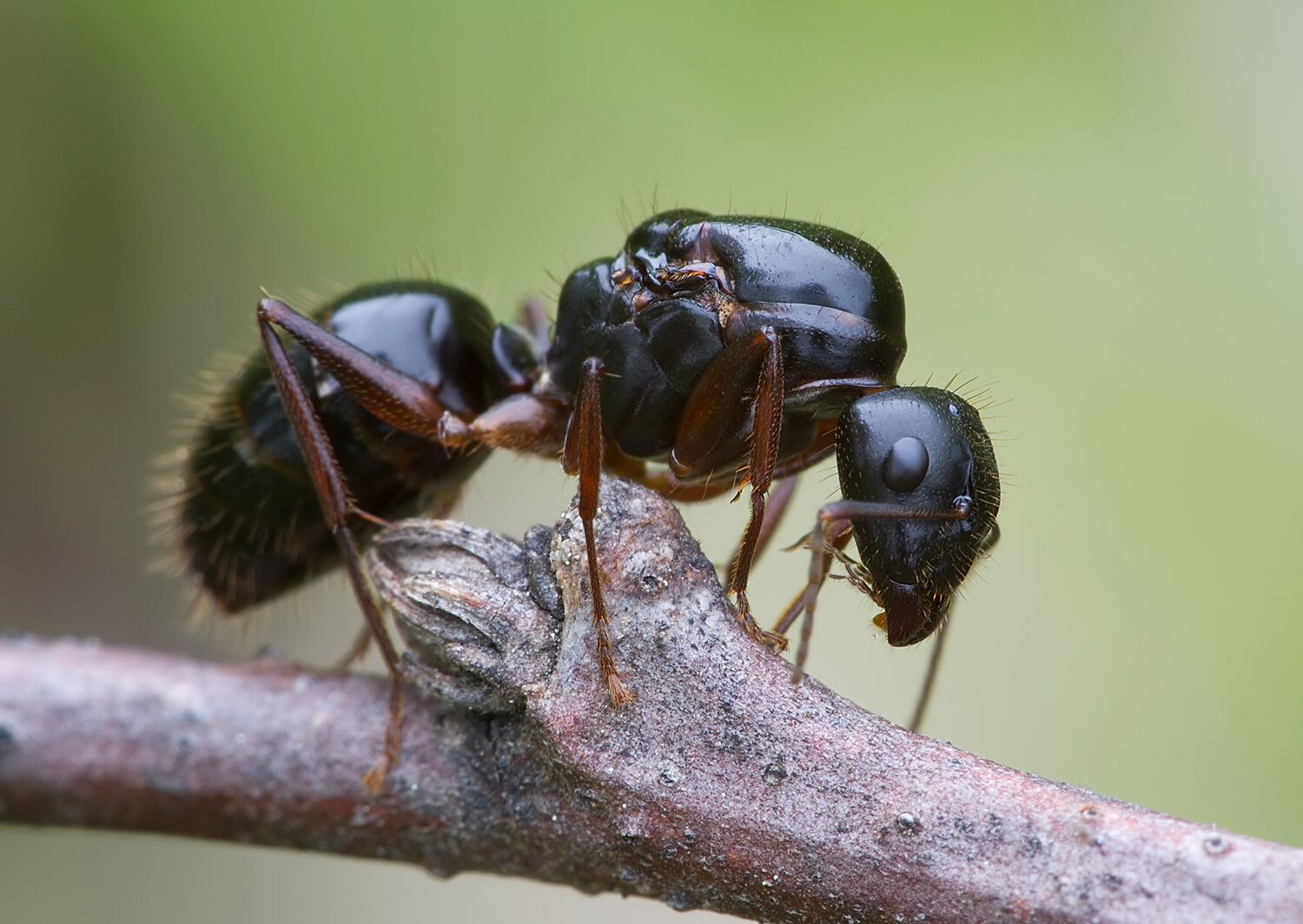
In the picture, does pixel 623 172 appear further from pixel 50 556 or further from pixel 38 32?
pixel 50 556

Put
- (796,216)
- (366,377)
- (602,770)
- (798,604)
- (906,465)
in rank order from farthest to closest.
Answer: (796,216)
(366,377)
(798,604)
(906,465)
(602,770)

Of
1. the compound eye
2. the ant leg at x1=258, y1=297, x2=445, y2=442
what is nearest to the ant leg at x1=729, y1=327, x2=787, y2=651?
the compound eye

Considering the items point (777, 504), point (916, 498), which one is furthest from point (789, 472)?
point (916, 498)

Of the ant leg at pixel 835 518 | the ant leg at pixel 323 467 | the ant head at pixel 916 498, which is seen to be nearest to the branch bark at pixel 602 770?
the ant leg at pixel 835 518

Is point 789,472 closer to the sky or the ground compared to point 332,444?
closer to the sky

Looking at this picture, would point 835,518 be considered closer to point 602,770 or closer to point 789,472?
point 602,770

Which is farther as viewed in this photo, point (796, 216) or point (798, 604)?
point (796, 216)

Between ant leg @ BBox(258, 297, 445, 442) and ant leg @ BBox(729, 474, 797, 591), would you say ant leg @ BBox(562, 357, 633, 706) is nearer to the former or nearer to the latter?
ant leg @ BBox(258, 297, 445, 442)

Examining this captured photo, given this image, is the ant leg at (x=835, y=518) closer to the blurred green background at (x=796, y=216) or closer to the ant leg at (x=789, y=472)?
the blurred green background at (x=796, y=216)
